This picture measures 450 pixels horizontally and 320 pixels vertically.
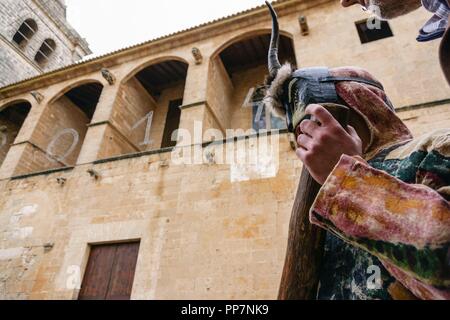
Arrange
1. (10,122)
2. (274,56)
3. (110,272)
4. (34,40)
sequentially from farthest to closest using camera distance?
(34,40), (10,122), (110,272), (274,56)

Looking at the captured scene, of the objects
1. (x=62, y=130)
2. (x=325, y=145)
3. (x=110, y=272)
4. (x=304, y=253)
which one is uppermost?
(x=62, y=130)

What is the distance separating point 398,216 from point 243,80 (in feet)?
36.1

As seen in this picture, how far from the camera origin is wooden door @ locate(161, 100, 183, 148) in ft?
36.4

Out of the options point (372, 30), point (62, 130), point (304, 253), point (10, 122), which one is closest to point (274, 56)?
A: point (304, 253)

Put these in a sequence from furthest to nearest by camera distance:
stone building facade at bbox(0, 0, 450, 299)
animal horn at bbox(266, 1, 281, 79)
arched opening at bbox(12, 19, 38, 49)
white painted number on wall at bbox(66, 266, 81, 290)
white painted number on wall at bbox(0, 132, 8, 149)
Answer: arched opening at bbox(12, 19, 38, 49)
white painted number on wall at bbox(0, 132, 8, 149)
white painted number on wall at bbox(66, 266, 81, 290)
stone building facade at bbox(0, 0, 450, 299)
animal horn at bbox(266, 1, 281, 79)

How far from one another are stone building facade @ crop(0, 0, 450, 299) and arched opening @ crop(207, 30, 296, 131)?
0.18 ft

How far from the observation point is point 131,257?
6.81m

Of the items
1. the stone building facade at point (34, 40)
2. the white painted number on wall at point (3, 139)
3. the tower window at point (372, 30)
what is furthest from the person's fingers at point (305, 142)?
the stone building facade at point (34, 40)

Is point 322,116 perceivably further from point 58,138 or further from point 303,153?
point 58,138

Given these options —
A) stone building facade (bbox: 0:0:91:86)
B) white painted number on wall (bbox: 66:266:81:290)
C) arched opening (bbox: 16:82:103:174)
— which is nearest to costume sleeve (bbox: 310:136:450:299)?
white painted number on wall (bbox: 66:266:81:290)

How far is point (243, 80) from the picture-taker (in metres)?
11.1

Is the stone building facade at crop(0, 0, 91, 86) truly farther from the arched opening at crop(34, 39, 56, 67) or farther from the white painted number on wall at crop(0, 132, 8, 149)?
the white painted number on wall at crop(0, 132, 8, 149)
